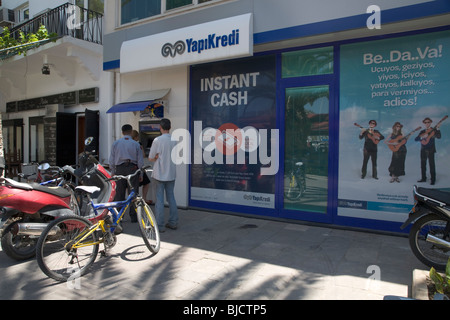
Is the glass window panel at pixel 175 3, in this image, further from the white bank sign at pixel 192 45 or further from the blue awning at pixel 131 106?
the blue awning at pixel 131 106

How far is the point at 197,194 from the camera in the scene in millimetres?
7145

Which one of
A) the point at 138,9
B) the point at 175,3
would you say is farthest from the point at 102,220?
the point at 138,9

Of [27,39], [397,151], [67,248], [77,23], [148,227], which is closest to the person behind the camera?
[67,248]

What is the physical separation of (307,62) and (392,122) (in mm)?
1740

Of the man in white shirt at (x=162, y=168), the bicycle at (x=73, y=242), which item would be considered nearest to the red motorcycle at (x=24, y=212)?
the bicycle at (x=73, y=242)

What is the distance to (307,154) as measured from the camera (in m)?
5.90

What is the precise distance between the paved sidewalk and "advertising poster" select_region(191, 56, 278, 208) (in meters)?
1.24

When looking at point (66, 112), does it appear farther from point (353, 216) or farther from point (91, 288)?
point (353, 216)

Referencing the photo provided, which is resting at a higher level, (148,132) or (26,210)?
(148,132)

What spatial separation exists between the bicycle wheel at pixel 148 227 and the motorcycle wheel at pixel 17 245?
138 cm

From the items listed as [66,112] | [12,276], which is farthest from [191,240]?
[66,112]

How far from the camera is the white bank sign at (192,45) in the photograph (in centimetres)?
571

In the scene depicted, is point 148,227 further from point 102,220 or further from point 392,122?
point 392,122

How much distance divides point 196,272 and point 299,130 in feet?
10.7
